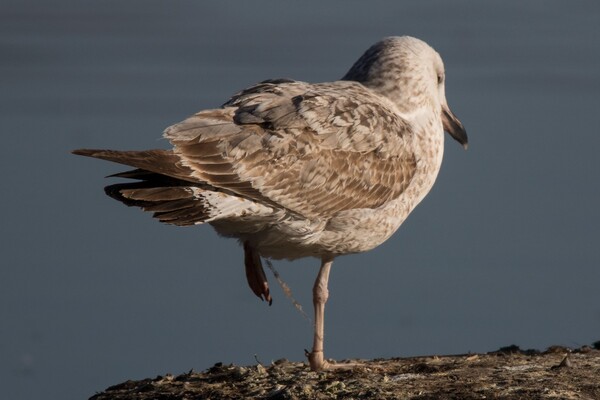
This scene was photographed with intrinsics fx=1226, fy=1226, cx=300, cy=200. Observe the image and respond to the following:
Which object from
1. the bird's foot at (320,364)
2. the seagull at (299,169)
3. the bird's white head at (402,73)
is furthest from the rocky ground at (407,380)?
the bird's white head at (402,73)

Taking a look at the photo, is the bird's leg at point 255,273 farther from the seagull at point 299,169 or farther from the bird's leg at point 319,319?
the bird's leg at point 319,319

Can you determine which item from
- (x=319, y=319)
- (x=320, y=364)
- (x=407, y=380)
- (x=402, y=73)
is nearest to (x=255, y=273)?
A: (x=319, y=319)

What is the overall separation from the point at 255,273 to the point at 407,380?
1.46 meters

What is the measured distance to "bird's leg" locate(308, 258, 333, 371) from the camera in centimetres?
800

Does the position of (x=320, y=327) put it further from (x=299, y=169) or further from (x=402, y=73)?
(x=402, y=73)

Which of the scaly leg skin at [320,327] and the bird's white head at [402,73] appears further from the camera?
the bird's white head at [402,73]

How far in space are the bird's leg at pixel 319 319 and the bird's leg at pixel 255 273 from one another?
34 cm

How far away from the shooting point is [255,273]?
26.9 feet

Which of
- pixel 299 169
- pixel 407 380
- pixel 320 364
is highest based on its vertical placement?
pixel 299 169

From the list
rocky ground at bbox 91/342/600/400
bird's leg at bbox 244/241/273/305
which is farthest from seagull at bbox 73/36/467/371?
rocky ground at bbox 91/342/600/400

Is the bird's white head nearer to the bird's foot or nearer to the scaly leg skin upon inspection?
the scaly leg skin

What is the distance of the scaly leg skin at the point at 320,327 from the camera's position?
315 inches

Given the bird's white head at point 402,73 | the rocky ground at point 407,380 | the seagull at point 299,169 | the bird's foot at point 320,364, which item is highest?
the bird's white head at point 402,73

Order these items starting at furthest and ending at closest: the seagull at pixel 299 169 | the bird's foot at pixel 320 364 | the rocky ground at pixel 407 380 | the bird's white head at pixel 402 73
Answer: the bird's white head at pixel 402 73
the bird's foot at pixel 320 364
the seagull at pixel 299 169
the rocky ground at pixel 407 380
